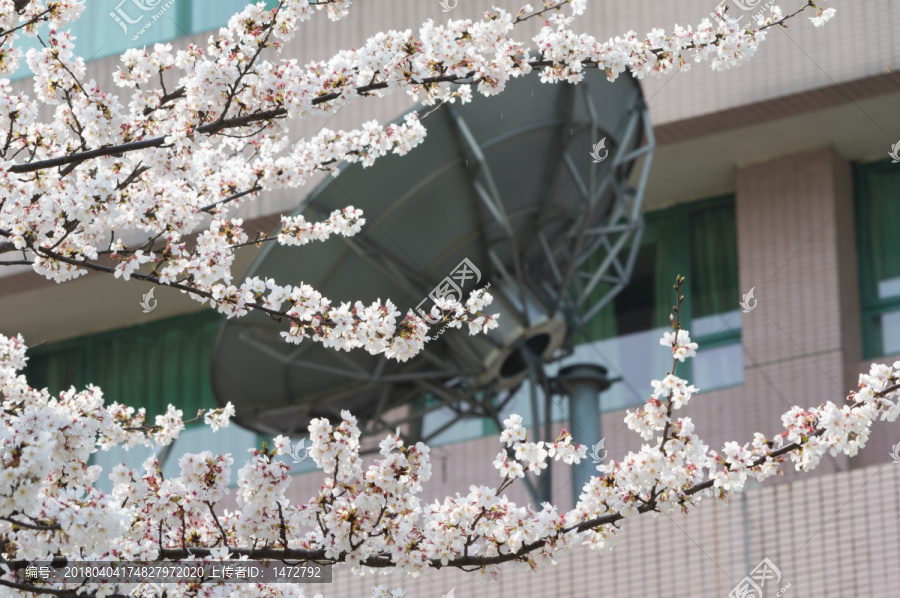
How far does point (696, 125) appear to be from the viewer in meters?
12.3

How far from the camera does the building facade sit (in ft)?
32.8

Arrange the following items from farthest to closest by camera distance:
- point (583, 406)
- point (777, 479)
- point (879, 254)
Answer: point (879, 254)
point (583, 406)
point (777, 479)

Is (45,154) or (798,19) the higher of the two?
(798,19)

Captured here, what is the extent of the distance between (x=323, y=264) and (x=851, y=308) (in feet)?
16.2

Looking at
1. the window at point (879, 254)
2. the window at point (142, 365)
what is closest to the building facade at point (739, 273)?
the window at point (879, 254)

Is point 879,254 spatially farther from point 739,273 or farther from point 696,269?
point 696,269

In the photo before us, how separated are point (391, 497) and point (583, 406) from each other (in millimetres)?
6579

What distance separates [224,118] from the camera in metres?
5.32

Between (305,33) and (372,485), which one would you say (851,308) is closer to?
(305,33)

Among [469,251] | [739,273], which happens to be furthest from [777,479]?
[469,251]

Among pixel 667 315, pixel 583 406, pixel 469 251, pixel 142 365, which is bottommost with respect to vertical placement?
pixel 583 406

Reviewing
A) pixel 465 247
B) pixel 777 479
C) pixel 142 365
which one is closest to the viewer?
pixel 465 247

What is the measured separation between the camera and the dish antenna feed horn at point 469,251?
9.48 metres

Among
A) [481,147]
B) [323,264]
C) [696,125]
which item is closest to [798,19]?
[696,125]
